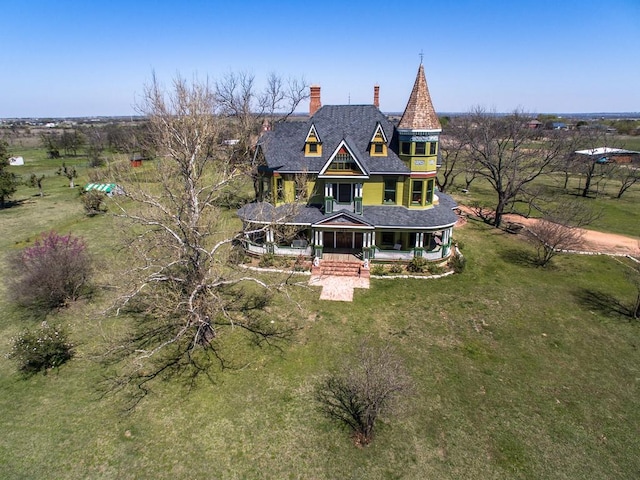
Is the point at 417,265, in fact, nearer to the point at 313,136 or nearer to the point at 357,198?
the point at 357,198

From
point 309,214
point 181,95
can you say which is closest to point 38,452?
point 181,95

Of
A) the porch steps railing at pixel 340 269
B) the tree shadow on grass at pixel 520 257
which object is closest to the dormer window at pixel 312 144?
the porch steps railing at pixel 340 269

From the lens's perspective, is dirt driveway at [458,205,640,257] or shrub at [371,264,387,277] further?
dirt driveway at [458,205,640,257]

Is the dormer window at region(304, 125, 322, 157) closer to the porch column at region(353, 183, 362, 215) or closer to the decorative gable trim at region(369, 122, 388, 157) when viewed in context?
the decorative gable trim at region(369, 122, 388, 157)

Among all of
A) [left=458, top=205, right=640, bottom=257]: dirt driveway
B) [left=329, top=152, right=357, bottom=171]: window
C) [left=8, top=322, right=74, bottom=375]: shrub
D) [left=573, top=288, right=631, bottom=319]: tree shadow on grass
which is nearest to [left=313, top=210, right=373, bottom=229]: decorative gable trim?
[left=329, top=152, right=357, bottom=171]: window

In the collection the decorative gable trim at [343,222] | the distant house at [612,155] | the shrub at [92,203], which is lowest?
the shrub at [92,203]

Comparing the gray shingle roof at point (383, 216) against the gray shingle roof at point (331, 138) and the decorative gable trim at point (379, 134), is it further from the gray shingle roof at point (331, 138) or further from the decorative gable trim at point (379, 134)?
the decorative gable trim at point (379, 134)
